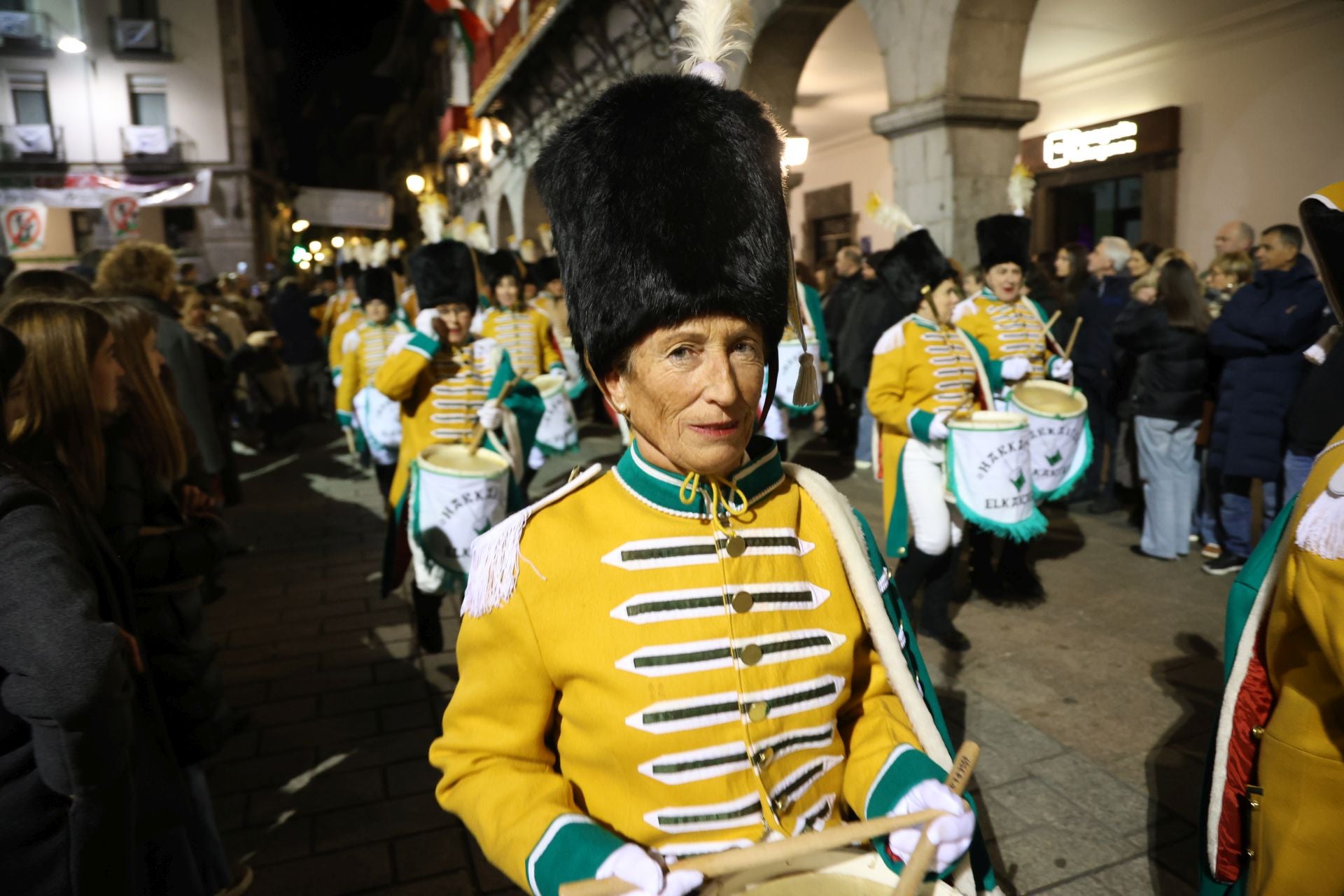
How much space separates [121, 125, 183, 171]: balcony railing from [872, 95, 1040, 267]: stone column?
35054mm

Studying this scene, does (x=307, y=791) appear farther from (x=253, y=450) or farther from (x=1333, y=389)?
(x=253, y=450)

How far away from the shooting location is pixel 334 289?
16891 mm

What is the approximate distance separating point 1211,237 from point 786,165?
1064cm

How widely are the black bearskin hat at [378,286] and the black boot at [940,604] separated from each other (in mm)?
5409

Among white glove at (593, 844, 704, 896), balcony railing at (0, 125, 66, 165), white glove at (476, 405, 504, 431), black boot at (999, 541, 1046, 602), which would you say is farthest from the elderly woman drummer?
balcony railing at (0, 125, 66, 165)

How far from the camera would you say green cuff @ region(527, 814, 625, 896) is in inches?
55.6

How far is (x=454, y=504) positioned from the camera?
4273 mm

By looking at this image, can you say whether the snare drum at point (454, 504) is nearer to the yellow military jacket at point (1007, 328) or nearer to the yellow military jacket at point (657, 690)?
the yellow military jacket at point (657, 690)

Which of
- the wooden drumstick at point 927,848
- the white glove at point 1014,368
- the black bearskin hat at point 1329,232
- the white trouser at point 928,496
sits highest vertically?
the black bearskin hat at point 1329,232

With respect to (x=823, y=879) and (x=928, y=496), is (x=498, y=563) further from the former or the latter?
(x=928, y=496)

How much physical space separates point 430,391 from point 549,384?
102 inches

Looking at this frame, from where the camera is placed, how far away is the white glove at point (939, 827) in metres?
1.42

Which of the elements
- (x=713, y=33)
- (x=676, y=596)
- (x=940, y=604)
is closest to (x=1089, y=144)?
(x=940, y=604)

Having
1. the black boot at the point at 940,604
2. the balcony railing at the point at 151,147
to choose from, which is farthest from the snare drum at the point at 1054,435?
the balcony railing at the point at 151,147
